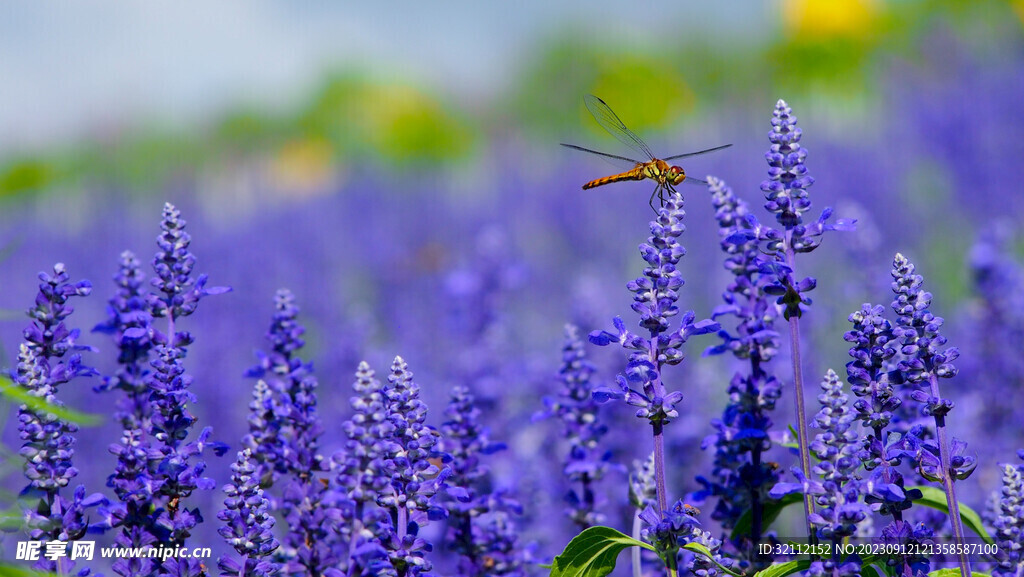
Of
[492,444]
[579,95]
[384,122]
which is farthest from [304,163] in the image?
[492,444]

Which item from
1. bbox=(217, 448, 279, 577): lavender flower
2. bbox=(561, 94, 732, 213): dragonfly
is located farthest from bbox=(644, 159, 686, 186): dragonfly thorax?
bbox=(217, 448, 279, 577): lavender flower

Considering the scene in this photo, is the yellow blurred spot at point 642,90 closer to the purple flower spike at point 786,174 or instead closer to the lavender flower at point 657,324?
the purple flower spike at point 786,174

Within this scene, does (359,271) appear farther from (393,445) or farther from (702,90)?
(702,90)

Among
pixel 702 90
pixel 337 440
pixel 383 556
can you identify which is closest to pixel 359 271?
pixel 337 440

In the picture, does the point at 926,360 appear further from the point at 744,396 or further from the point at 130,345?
the point at 130,345

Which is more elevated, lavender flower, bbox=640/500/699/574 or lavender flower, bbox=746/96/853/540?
lavender flower, bbox=746/96/853/540

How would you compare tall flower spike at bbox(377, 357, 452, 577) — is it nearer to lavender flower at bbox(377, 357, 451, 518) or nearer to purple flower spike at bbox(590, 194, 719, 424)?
lavender flower at bbox(377, 357, 451, 518)
